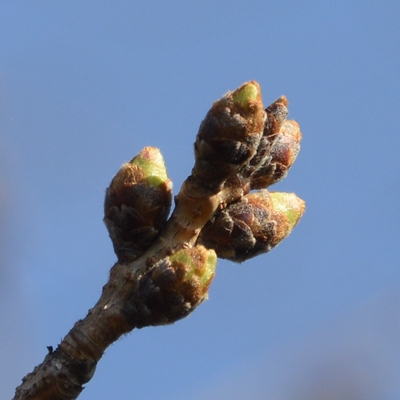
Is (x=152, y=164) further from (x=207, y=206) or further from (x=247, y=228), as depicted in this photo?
(x=247, y=228)

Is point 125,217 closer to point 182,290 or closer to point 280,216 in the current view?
point 182,290

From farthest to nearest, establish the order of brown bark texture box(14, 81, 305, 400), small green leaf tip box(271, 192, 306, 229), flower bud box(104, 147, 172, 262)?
small green leaf tip box(271, 192, 306, 229) → flower bud box(104, 147, 172, 262) → brown bark texture box(14, 81, 305, 400)

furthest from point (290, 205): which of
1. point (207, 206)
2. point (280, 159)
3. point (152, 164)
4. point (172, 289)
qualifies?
point (172, 289)

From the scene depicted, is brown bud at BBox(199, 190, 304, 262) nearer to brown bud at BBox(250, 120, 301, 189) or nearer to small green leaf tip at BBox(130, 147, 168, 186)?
brown bud at BBox(250, 120, 301, 189)

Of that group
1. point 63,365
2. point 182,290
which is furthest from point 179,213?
point 63,365

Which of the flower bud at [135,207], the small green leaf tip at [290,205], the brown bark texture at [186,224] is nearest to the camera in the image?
the brown bark texture at [186,224]

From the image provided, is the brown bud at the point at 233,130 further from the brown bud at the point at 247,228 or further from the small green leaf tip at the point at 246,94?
the brown bud at the point at 247,228

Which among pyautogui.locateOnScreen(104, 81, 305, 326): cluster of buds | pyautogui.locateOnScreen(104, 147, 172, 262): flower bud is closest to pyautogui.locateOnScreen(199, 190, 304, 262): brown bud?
pyautogui.locateOnScreen(104, 81, 305, 326): cluster of buds

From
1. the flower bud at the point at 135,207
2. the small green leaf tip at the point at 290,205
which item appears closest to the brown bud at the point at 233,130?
the flower bud at the point at 135,207
